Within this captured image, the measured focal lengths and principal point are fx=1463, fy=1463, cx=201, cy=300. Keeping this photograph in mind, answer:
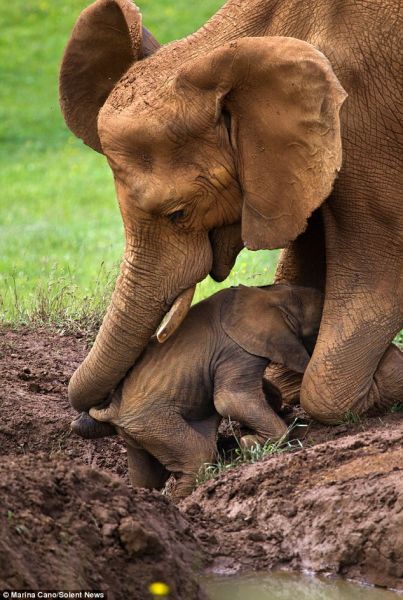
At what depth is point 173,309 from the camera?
309 inches

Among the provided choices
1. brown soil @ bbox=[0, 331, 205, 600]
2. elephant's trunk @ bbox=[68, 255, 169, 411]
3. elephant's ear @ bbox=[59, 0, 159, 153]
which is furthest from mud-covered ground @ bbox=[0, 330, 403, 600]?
elephant's ear @ bbox=[59, 0, 159, 153]

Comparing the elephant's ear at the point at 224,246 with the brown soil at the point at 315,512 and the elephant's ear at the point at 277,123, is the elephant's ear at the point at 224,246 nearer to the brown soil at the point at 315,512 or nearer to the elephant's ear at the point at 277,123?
the elephant's ear at the point at 277,123

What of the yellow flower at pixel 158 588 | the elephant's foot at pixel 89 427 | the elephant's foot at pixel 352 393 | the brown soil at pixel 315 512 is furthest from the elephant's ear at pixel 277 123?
the yellow flower at pixel 158 588

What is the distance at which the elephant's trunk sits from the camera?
787 centimetres

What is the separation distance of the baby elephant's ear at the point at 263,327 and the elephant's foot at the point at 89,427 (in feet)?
2.91

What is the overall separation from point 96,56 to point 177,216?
141 cm

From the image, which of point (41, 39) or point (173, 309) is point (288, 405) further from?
point (41, 39)

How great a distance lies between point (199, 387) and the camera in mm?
8125

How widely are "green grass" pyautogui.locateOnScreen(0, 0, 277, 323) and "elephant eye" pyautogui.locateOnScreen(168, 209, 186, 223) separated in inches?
124

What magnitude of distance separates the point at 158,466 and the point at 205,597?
92.0 inches

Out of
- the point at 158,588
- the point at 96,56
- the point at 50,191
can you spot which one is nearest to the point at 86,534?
the point at 158,588

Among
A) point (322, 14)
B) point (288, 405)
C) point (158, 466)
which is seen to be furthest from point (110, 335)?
point (322, 14)

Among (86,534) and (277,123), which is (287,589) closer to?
(86,534)

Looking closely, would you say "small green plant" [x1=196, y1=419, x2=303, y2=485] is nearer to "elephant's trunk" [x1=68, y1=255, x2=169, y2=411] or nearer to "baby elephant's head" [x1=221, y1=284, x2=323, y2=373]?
"baby elephant's head" [x1=221, y1=284, x2=323, y2=373]
